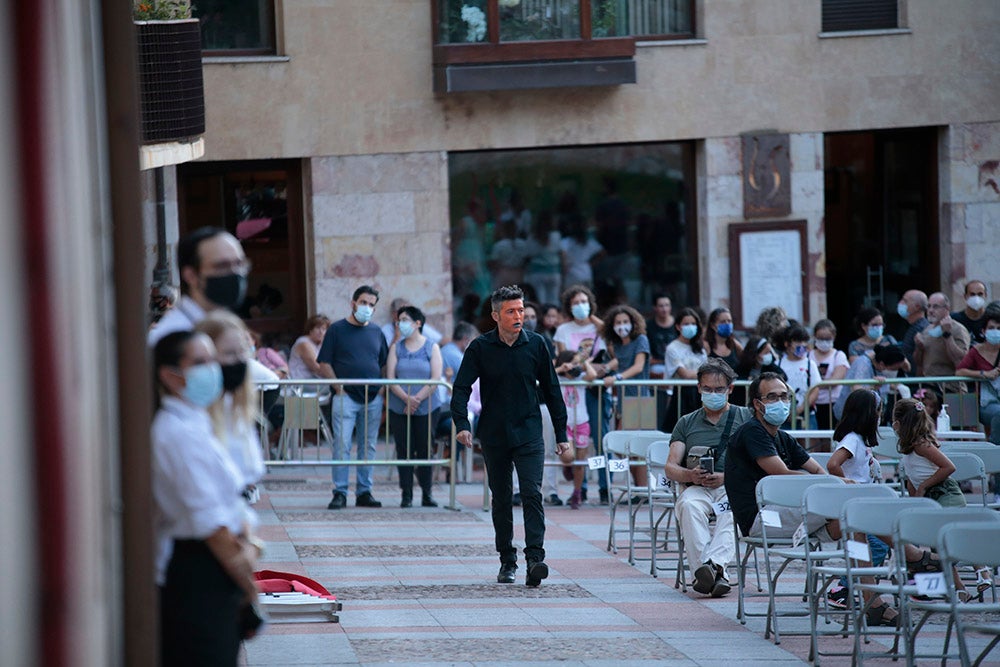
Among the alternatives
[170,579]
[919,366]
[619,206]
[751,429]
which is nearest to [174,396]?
[170,579]

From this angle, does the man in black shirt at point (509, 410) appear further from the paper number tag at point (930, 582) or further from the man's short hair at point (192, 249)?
the man's short hair at point (192, 249)

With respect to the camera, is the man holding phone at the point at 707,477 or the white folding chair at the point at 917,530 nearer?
the white folding chair at the point at 917,530

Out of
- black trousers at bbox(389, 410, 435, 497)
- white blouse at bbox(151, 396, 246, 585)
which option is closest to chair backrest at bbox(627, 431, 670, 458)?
black trousers at bbox(389, 410, 435, 497)

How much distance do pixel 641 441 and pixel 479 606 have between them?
2.73m

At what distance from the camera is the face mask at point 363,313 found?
1391 centimetres

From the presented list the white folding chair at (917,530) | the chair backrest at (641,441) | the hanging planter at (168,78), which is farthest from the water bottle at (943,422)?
the hanging planter at (168,78)

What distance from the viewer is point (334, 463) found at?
1364 centimetres

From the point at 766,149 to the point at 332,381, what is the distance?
7267mm

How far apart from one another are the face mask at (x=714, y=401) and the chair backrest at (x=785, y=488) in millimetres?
1193

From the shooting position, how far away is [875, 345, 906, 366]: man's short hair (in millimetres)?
14281

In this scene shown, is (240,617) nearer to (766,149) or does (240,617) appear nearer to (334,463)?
(334,463)

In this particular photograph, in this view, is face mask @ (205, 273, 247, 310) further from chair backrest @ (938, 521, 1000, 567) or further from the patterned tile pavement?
chair backrest @ (938, 521, 1000, 567)

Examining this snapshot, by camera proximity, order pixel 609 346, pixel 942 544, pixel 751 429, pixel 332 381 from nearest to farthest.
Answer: pixel 942 544
pixel 751 429
pixel 332 381
pixel 609 346

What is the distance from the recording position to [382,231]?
18.1 metres
